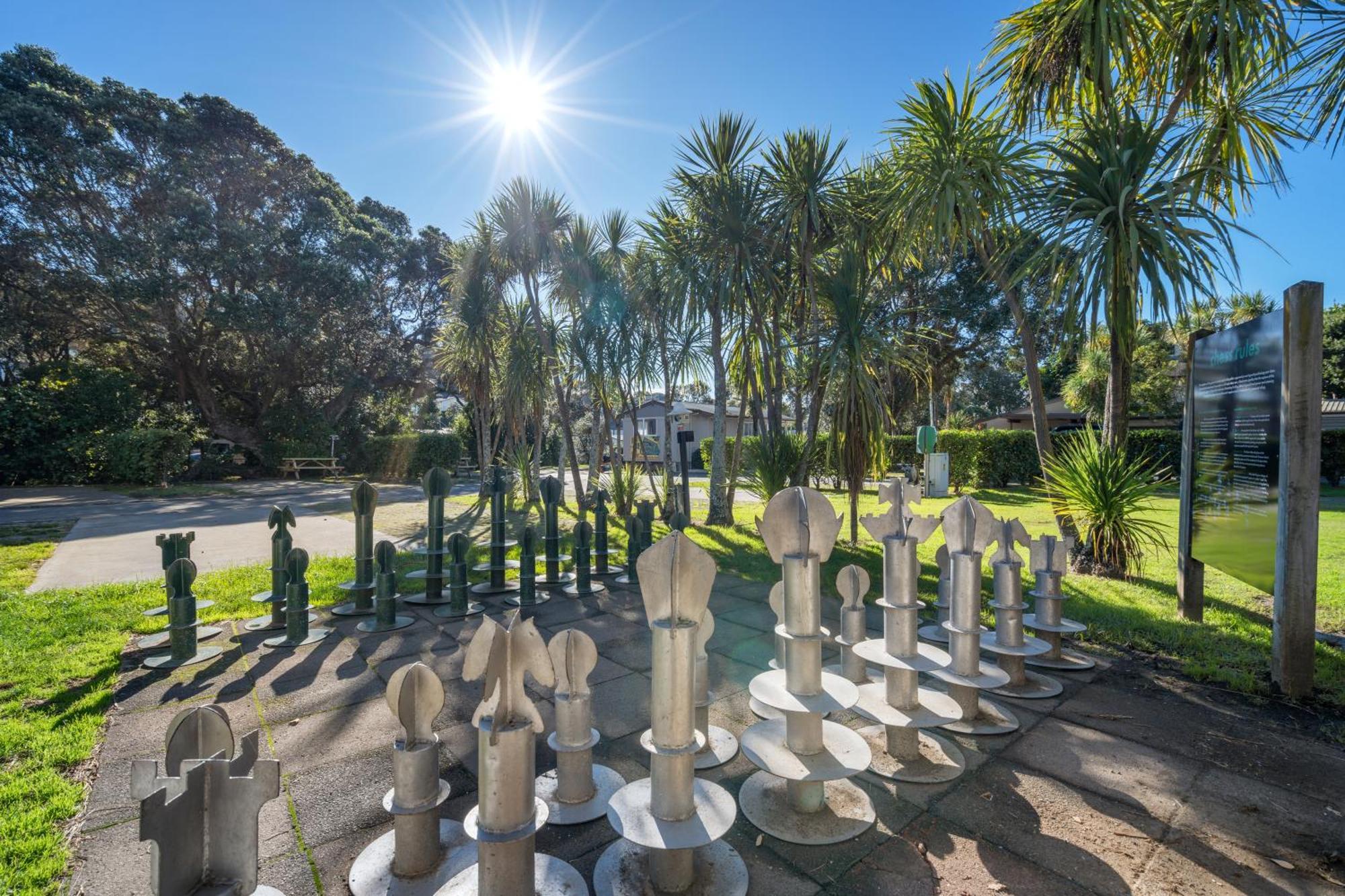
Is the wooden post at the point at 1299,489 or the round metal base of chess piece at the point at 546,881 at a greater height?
the wooden post at the point at 1299,489

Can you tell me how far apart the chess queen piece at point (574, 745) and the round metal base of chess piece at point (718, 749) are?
0.30 meters

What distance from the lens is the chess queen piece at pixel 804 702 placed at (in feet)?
4.96

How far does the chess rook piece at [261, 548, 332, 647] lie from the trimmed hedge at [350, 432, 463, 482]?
17435 millimetres

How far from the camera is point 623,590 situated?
14.7ft

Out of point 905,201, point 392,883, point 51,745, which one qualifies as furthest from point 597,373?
point 392,883

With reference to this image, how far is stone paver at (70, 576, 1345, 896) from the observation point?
147cm

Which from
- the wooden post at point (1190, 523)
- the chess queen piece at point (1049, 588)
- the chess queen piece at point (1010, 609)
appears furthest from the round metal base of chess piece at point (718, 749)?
the wooden post at point (1190, 523)

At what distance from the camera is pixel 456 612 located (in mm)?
3750

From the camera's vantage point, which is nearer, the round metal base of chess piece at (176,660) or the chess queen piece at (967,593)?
the chess queen piece at (967,593)

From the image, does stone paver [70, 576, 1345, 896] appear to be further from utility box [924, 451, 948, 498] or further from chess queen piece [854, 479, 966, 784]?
utility box [924, 451, 948, 498]

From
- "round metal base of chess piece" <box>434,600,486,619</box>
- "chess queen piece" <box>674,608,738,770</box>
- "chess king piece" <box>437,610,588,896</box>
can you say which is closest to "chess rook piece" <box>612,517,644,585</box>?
"round metal base of chess piece" <box>434,600,486,619</box>

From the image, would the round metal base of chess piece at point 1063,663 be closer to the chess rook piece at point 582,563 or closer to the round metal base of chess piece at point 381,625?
the chess rook piece at point 582,563

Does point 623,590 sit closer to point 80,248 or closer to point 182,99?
point 80,248

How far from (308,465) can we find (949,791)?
73.6 ft
